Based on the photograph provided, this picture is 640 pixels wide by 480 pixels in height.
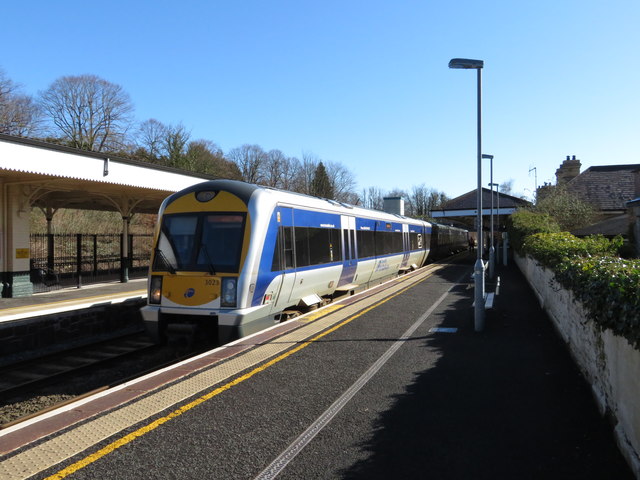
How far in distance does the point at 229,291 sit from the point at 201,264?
75 centimetres

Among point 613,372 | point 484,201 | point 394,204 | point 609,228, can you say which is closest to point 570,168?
point 484,201

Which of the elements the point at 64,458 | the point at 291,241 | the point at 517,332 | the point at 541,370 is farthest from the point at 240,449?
the point at 517,332

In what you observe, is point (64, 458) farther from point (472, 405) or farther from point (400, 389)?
point (472, 405)

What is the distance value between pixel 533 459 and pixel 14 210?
604 inches

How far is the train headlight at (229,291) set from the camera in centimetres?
794

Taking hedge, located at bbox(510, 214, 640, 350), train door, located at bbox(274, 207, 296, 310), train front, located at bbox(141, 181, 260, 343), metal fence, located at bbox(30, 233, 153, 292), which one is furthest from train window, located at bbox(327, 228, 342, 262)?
metal fence, located at bbox(30, 233, 153, 292)

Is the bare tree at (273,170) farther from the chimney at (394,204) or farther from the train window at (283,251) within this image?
the train window at (283,251)

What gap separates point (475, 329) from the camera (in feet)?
29.7

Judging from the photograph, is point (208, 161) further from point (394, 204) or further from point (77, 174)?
point (77, 174)

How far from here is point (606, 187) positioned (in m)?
37.0

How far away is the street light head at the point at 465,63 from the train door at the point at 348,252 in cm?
480

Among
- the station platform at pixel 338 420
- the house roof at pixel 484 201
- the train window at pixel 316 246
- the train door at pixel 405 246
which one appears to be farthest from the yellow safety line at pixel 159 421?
the house roof at pixel 484 201

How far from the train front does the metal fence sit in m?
9.38

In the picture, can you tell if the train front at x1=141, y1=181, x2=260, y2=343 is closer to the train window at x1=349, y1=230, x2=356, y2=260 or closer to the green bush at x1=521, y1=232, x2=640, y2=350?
the green bush at x1=521, y1=232, x2=640, y2=350
